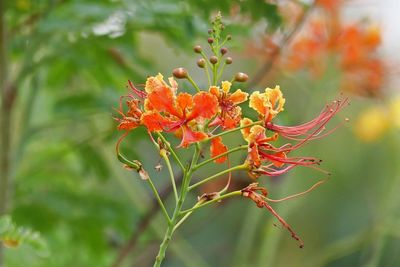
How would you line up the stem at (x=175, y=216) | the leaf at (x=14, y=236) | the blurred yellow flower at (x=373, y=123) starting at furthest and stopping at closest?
the blurred yellow flower at (x=373, y=123)
the leaf at (x=14, y=236)
the stem at (x=175, y=216)

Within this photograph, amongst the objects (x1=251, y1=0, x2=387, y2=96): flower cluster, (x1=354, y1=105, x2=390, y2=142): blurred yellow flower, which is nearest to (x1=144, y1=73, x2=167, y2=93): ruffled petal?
(x1=251, y1=0, x2=387, y2=96): flower cluster

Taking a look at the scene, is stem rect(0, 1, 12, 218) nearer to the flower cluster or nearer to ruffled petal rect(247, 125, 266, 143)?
the flower cluster

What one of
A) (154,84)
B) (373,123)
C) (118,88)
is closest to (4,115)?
(118,88)

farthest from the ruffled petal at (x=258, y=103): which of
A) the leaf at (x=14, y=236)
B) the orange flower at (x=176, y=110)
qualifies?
the leaf at (x=14, y=236)

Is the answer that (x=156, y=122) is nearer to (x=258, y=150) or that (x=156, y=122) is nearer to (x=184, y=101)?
(x=184, y=101)

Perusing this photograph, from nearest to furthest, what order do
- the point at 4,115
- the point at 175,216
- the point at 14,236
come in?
the point at 175,216
the point at 14,236
the point at 4,115

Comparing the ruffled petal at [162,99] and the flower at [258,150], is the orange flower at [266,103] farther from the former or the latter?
the ruffled petal at [162,99]

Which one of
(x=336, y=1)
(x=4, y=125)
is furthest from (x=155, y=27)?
(x=336, y=1)
